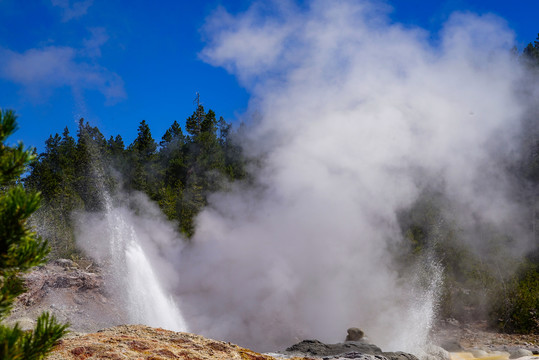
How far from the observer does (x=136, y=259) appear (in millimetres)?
13188

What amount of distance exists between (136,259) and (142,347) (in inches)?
289

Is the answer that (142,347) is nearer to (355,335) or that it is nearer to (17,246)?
(17,246)

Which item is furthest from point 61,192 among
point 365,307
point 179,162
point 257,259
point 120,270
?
point 365,307

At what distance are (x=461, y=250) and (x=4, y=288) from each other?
20.6 meters

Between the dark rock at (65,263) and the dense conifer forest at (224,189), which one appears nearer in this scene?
the dark rock at (65,263)

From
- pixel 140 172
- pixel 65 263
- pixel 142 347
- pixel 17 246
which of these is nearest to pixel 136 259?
pixel 65 263

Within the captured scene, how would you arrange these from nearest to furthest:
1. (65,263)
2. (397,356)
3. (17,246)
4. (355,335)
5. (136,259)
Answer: (17,246) → (397,356) → (355,335) → (136,259) → (65,263)

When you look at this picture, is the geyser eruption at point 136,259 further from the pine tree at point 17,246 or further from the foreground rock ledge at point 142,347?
the pine tree at point 17,246

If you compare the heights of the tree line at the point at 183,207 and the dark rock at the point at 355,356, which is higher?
the tree line at the point at 183,207

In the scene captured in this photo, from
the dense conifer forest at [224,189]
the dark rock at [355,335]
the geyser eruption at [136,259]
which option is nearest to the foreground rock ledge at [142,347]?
the geyser eruption at [136,259]

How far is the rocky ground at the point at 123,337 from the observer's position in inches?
238

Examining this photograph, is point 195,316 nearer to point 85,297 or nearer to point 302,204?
point 85,297

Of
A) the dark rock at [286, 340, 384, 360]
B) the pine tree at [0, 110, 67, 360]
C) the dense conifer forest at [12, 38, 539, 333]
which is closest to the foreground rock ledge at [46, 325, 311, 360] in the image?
the dark rock at [286, 340, 384, 360]

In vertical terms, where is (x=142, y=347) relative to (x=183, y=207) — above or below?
below
